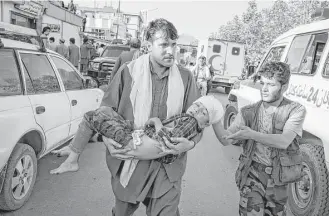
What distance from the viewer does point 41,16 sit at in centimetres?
1681

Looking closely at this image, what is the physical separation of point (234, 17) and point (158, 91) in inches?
1427

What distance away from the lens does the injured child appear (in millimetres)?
1835

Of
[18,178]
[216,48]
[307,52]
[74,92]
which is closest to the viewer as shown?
[18,178]

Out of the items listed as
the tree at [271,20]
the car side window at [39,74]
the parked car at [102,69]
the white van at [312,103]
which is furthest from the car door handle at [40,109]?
the tree at [271,20]

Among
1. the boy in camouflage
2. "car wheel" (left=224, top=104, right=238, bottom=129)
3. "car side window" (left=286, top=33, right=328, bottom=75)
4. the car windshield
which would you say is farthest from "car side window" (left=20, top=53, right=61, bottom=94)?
the car windshield

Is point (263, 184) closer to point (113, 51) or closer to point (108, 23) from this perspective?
point (113, 51)

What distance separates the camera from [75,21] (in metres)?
23.3

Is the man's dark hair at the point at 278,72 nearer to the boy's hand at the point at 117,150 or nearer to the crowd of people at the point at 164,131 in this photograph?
the crowd of people at the point at 164,131

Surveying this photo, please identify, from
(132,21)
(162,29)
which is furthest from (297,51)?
(132,21)

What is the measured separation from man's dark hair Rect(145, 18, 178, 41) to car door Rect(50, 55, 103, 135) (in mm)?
2694

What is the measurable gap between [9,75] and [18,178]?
1.10 meters

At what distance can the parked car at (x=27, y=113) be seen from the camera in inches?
119

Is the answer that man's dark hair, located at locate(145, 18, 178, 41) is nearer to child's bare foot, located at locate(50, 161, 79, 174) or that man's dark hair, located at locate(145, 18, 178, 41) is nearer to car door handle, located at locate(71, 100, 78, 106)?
child's bare foot, located at locate(50, 161, 79, 174)

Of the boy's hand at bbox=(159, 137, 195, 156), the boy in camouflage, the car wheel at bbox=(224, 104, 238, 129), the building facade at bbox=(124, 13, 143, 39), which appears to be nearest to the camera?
the boy's hand at bbox=(159, 137, 195, 156)
